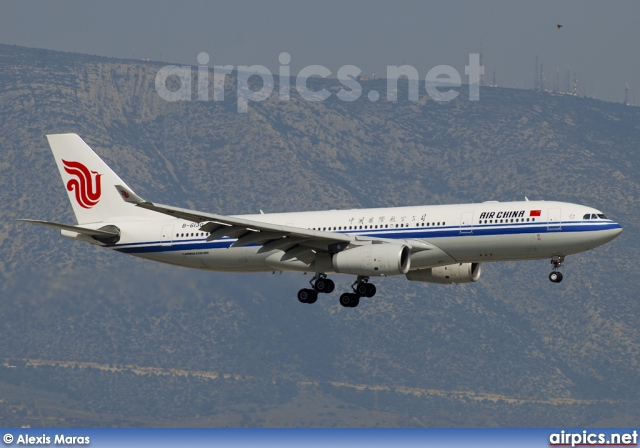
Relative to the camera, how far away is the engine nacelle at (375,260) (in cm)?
7775

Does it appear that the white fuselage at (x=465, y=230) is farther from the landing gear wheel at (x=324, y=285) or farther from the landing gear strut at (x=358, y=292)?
the landing gear strut at (x=358, y=292)

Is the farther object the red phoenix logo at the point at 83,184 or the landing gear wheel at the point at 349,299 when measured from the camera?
the red phoenix logo at the point at 83,184

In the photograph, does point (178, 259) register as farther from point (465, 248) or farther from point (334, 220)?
point (465, 248)

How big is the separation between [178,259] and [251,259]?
205 inches

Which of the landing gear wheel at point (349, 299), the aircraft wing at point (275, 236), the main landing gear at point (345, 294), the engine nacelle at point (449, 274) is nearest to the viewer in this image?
the aircraft wing at point (275, 236)

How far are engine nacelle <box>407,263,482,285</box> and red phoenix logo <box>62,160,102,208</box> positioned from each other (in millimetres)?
20866

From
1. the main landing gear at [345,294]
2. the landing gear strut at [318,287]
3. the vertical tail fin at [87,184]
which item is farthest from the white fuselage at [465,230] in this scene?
the vertical tail fin at [87,184]

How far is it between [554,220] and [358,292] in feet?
41.3

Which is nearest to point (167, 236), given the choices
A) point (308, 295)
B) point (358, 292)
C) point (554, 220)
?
point (308, 295)

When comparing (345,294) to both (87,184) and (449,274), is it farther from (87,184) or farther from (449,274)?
(87,184)

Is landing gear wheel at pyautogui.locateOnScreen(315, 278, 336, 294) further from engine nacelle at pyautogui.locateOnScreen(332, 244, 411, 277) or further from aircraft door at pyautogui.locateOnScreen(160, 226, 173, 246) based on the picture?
aircraft door at pyautogui.locateOnScreen(160, 226, 173, 246)

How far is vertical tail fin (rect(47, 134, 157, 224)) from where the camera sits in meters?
90.0

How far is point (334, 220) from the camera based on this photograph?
8288 centimetres

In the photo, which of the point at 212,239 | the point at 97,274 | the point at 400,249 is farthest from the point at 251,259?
the point at 97,274
